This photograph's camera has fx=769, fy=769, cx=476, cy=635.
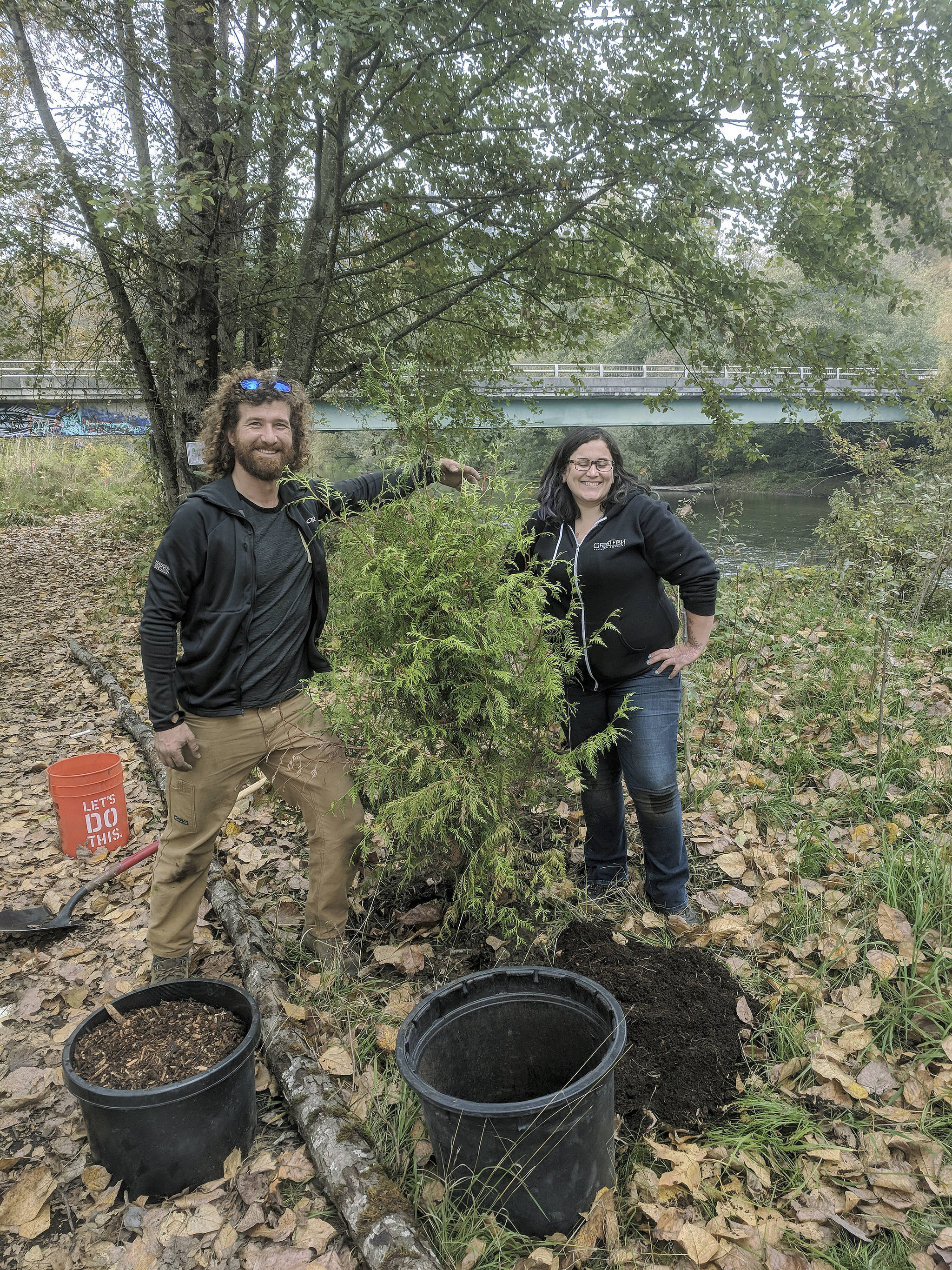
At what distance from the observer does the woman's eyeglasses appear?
10.5ft

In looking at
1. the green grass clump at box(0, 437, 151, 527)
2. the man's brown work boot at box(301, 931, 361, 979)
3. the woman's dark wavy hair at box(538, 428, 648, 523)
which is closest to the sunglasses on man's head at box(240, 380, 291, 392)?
the woman's dark wavy hair at box(538, 428, 648, 523)

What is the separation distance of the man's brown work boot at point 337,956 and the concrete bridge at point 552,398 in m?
6.40

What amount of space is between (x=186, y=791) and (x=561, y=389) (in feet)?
27.8

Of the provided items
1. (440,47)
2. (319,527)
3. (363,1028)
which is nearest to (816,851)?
(363,1028)

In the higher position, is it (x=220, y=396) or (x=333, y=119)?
(x=333, y=119)

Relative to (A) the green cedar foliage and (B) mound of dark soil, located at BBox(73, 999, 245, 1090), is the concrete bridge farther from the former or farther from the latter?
(B) mound of dark soil, located at BBox(73, 999, 245, 1090)

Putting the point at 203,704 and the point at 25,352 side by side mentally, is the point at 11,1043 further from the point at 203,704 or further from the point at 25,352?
the point at 25,352

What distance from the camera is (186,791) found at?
3.15 metres

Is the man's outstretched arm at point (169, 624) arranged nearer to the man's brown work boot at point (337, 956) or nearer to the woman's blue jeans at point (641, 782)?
the man's brown work boot at point (337, 956)

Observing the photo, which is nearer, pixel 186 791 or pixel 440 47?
pixel 186 791

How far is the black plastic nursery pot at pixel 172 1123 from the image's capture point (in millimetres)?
2307

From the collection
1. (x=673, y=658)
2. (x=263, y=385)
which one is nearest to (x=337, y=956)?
(x=673, y=658)

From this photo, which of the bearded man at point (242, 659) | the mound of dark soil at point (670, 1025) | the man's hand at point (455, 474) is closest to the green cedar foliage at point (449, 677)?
the man's hand at point (455, 474)

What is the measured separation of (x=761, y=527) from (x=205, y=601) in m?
20.0
